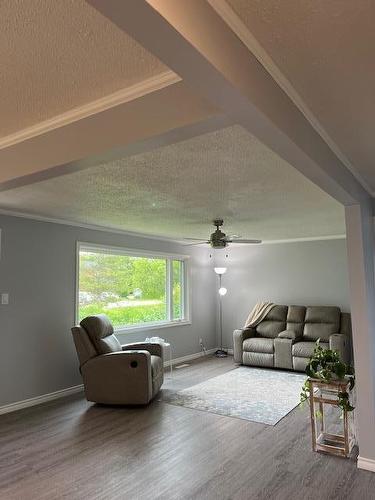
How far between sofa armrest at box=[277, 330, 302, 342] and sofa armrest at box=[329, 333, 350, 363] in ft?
2.02

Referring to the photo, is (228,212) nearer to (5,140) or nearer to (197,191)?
(197,191)

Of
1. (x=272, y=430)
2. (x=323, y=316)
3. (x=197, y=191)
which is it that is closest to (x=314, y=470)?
(x=272, y=430)

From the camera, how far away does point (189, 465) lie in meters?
2.80

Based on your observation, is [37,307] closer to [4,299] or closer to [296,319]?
[4,299]

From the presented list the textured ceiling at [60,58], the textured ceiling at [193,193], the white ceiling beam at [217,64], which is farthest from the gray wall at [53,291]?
the white ceiling beam at [217,64]

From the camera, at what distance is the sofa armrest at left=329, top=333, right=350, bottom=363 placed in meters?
5.48

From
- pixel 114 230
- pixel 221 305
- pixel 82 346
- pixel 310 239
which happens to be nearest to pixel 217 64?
pixel 82 346

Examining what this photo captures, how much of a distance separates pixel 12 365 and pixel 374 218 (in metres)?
3.98

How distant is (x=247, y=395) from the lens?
453 centimetres


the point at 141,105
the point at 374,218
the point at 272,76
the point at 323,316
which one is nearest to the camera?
the point at 272,76

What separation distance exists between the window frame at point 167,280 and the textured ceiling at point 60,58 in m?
3.38

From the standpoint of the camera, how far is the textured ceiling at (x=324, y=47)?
3.86 feet

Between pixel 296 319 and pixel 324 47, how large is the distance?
5541 millimetres

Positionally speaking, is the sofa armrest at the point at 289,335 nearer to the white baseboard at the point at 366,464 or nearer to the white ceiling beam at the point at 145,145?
the white baseboard at the point at 366,464
